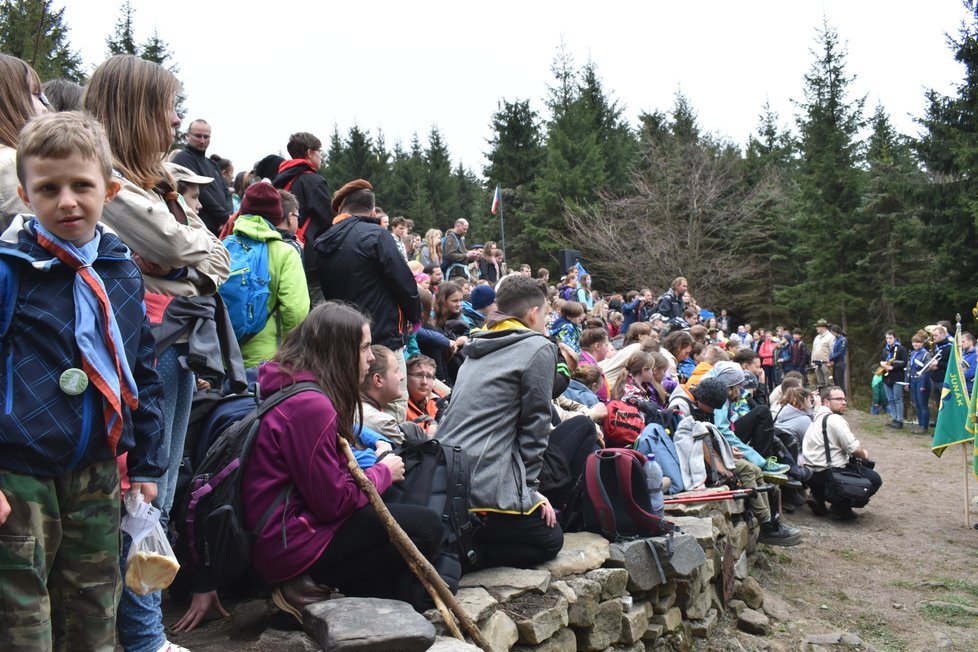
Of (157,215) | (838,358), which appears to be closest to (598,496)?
(157,215)

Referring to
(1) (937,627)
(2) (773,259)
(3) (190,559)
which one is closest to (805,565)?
(1) (937,627)

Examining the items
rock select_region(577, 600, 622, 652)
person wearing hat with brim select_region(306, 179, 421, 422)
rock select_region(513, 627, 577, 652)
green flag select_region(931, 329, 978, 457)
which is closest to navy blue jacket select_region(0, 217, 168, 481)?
rock select_region(513, 627, 577, 652)

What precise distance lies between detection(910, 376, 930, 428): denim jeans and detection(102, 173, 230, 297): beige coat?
17175 millimetres

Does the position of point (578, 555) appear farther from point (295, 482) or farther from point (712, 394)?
point (712, 394)

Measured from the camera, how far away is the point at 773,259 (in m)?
31.5

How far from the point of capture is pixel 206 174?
6.55 m

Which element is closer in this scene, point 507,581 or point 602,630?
point 507,581

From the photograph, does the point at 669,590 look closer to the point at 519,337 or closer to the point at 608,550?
the point at 608,550

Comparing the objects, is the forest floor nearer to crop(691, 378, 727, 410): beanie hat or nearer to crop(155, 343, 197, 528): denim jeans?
crop(155, 343, 197, 528): denim jeans

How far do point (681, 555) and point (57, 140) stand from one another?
15.6 feet

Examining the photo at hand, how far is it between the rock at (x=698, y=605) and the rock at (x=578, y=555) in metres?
1.27

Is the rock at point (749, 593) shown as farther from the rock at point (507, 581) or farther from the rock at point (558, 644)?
the rock at point (507, 581)

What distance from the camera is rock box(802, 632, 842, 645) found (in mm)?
6422

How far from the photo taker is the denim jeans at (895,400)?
728 inches
